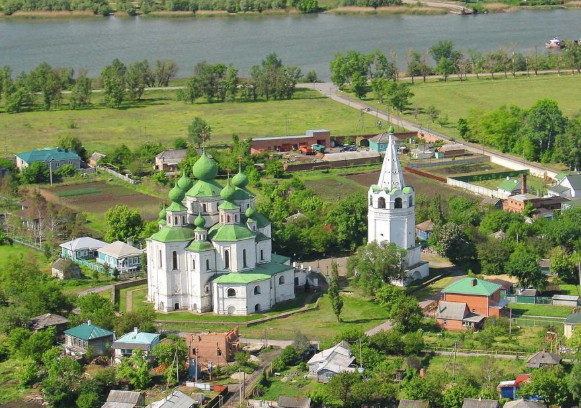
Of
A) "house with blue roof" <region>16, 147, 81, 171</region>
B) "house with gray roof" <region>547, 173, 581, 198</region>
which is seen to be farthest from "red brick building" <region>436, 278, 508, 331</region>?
"house with blue roof" <region>16, 147, 81, 171</region>

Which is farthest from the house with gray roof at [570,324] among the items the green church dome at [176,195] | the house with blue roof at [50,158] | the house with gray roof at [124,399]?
the house with blue roof at [50,158]

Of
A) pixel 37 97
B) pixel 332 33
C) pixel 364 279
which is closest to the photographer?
pixel 364 279

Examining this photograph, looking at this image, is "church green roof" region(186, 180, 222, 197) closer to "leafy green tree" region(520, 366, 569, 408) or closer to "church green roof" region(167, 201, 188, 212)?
"church green roof" region(167, 201, 188, 212)

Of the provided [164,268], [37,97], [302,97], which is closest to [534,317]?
[164,268]

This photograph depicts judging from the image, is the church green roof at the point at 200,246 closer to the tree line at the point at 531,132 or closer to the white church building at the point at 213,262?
the white church building at the point at 213,262

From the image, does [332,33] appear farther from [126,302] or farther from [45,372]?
[45,372]

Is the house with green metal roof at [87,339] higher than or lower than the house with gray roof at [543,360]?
lower
